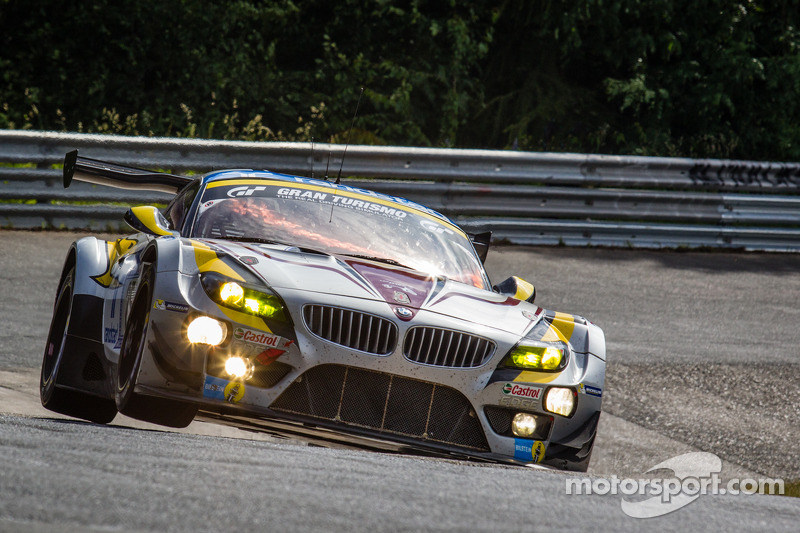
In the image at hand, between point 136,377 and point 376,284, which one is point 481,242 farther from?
point 136,377

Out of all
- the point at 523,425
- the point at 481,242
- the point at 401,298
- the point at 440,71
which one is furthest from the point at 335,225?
the point at 440,71

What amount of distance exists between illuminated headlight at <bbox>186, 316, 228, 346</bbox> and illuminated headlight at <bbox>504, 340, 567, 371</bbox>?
1.18 meters

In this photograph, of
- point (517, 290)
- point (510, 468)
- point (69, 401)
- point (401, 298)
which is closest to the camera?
point (510, 468)

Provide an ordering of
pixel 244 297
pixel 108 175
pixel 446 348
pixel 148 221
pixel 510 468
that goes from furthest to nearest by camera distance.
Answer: pixel 108 175, pixel 148 221, pixel 446 348, pixel 244 297, pixel 510 468

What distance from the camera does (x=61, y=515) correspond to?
2293 millimetres

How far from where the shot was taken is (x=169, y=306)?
175 inches

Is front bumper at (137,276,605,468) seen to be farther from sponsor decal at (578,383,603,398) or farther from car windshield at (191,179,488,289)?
car windshield at (191,179,488,289)

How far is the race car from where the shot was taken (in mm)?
4426

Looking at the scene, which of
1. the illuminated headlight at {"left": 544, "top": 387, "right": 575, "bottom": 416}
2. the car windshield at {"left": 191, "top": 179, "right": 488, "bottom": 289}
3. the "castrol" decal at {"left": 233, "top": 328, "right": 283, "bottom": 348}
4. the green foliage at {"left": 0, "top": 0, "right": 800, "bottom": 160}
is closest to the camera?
the "castrol" decal at {"left": 233, "top": 328, "right": 283, "bottom": 348}

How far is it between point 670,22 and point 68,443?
55.5 ft

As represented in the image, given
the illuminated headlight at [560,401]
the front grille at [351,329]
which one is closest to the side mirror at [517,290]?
the illuminated headlight at [560,401]

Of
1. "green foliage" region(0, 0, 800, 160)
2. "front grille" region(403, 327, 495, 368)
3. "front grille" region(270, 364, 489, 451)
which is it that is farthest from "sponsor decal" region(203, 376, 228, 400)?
"green foliage" region(0, 0, 800, 160)

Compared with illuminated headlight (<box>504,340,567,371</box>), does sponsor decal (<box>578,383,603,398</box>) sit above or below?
below

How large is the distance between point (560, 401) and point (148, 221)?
86.8 inches
